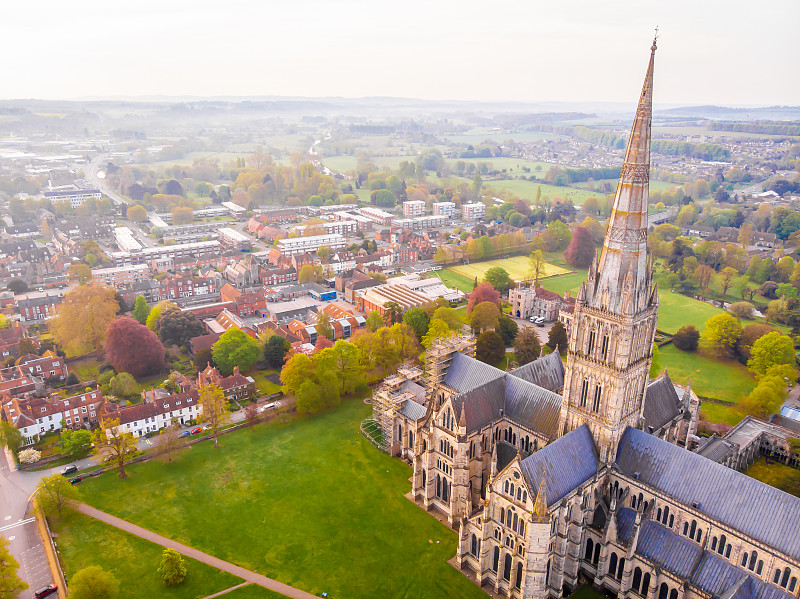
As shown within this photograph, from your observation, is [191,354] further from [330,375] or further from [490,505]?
[490,505]

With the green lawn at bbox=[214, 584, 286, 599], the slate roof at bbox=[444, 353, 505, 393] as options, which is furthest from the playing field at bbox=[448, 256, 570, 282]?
the green lawn at bbox=[214, 584, 286, 599]

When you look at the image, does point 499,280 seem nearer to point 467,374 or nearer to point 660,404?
point 467,374

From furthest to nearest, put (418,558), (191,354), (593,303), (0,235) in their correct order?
1. (0,235)
2. (191,354)
3. (418,558)
4. (593,303)

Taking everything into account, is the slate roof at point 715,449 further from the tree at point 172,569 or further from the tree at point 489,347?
the tree at point 172,569

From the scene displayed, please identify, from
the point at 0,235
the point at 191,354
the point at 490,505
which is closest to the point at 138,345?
the point at 191,354

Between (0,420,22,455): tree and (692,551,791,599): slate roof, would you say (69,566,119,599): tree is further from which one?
(692,551,791,599): slate roof

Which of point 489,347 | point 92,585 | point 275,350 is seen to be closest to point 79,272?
point 275,350

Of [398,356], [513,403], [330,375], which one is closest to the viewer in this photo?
[513,403]

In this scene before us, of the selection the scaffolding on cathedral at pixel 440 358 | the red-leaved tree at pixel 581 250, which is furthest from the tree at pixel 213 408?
the red-leaved tree at pixel 581 250
